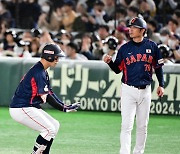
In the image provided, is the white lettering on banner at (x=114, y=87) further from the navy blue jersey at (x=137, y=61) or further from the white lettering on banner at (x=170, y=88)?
the navy blue jersey at (x=137, y=61)

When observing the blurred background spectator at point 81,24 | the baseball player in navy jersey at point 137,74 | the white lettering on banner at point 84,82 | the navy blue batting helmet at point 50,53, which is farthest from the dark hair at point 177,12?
the navy blue batting helmet at point 50,53

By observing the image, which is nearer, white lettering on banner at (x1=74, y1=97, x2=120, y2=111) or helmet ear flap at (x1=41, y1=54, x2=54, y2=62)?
helmet ear flap at (x1=41, y1=54, x2=54, y2=62)

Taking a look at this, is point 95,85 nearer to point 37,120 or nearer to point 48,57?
point 48,57

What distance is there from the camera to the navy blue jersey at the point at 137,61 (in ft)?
31.7

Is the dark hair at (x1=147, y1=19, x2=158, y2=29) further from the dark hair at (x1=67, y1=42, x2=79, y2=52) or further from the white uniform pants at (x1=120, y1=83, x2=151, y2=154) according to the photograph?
the white uniform pants at (x1=120, y1=83, x2=151, y2=154)

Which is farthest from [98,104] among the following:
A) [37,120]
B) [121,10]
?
[37,120]

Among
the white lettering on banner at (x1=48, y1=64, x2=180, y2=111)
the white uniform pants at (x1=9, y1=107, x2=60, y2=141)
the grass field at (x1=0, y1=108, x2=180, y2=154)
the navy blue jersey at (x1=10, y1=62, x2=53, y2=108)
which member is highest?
the navy blue jersey at (x1=10, y1=62, x2=53, y2=108)

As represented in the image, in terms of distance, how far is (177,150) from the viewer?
11.0 meters

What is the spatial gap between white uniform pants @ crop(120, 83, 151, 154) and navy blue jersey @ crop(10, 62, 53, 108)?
3.51 feet

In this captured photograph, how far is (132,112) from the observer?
956 centimetres

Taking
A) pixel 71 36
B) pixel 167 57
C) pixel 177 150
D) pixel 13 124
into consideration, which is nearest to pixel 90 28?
pixel 71 36

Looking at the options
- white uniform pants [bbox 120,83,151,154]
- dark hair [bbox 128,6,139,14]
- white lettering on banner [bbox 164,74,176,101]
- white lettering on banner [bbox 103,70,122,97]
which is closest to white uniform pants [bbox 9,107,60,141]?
white uniform pants [bbox 120,83,151,154]

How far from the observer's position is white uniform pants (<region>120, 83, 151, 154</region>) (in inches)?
374

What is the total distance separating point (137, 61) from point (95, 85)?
5815mm
